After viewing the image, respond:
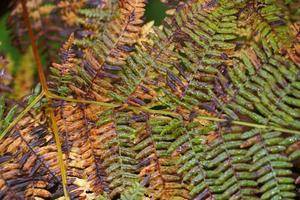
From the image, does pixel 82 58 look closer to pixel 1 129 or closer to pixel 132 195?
pixel 1 129

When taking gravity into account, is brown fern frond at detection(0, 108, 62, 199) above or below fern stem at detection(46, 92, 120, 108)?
below

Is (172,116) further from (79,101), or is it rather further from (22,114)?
(22,114)

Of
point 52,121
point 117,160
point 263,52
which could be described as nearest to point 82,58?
point 52,121

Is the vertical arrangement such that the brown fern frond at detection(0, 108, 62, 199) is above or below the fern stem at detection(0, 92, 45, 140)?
below

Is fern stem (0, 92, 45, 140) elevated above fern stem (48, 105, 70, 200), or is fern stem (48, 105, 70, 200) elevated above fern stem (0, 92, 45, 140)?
fern stem (0, 92, 45, 140)

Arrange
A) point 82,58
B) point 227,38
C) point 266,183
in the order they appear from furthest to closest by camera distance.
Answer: point 82,58, point 227,38, point 266,183

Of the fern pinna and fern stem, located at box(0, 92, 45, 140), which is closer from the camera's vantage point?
the fern pinna

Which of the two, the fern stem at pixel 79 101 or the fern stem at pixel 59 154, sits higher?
the fern stem at pixel 79 101

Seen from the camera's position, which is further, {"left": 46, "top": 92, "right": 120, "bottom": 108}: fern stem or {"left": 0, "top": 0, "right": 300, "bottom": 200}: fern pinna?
{"left": 46, "top": 92, "right": 120, "bottom": 108}: fern stem
